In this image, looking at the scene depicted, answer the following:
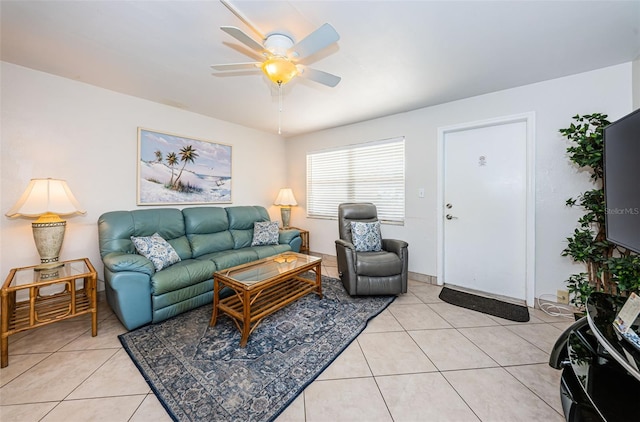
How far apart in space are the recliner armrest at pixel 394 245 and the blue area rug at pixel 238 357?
2.28 ft

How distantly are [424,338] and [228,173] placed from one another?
3351mm

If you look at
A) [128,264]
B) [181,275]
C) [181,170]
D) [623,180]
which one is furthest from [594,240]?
[181,170]

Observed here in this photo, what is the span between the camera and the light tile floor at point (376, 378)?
4.15 ft

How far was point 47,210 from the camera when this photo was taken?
1943 millimetres

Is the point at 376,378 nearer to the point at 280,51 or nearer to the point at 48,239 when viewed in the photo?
the point at 280,51

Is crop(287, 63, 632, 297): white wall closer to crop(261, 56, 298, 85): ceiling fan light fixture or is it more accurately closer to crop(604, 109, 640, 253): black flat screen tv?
crop(604, 109, 640, 253): black flat screen tv

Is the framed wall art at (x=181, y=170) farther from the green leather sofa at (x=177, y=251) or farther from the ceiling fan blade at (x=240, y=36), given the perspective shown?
the ceiling fan blade at (x=240, y=36)

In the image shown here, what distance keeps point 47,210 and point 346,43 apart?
276 centimetres

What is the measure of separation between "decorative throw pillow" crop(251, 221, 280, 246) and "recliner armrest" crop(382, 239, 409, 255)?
5.06ft

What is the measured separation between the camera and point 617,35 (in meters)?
1.71

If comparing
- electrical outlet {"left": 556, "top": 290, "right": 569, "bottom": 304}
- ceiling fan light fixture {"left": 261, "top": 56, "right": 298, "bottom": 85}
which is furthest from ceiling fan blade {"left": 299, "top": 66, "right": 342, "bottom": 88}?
electrical outlet {"left": 556, "top": 290, "right": 569, "bottom": 304}

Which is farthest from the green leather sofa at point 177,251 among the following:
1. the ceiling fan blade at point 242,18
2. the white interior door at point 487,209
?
the white interior door at point 487,209

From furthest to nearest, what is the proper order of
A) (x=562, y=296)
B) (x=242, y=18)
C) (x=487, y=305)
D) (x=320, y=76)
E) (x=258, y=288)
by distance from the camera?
(x=487, y=305), (x=562, y=296), (x=258, y=288), (x=320, y=76), (x=242, y=18)

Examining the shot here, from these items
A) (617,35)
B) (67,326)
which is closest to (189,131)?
(67,326)
